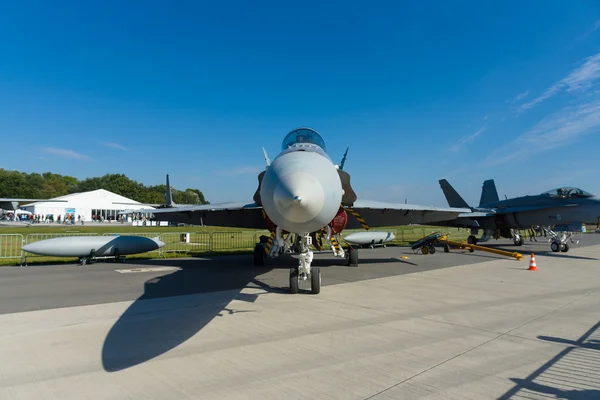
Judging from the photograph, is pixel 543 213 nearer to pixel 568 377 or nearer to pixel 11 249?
pixel 568 377

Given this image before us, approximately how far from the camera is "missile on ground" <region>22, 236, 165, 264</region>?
430 inches

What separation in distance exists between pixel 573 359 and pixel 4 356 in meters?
6.28

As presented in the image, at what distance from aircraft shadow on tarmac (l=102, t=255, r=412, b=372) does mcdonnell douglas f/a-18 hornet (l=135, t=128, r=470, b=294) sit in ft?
3.90

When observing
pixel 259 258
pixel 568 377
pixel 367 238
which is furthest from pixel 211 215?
pixel 568 377

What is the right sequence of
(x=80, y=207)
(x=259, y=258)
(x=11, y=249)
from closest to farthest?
(x=259, y=258)
(x=11, y=249)
(x=80, y=207)

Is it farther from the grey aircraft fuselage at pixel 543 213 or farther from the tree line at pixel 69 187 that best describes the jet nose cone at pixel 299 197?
the tree line at pixel 69 187

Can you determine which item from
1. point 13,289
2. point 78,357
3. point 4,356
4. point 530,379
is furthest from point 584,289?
point 13,289

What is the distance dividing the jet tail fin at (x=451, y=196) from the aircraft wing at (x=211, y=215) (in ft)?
56.8

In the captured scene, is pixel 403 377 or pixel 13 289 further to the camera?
pixel 13 289

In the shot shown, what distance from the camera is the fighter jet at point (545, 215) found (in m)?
16.3

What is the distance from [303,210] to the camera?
13.5 ft

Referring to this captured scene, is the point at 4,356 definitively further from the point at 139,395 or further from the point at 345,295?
the point at 345,295

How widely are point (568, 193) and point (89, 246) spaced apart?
20698mm

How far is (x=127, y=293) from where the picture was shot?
24.2 ft
